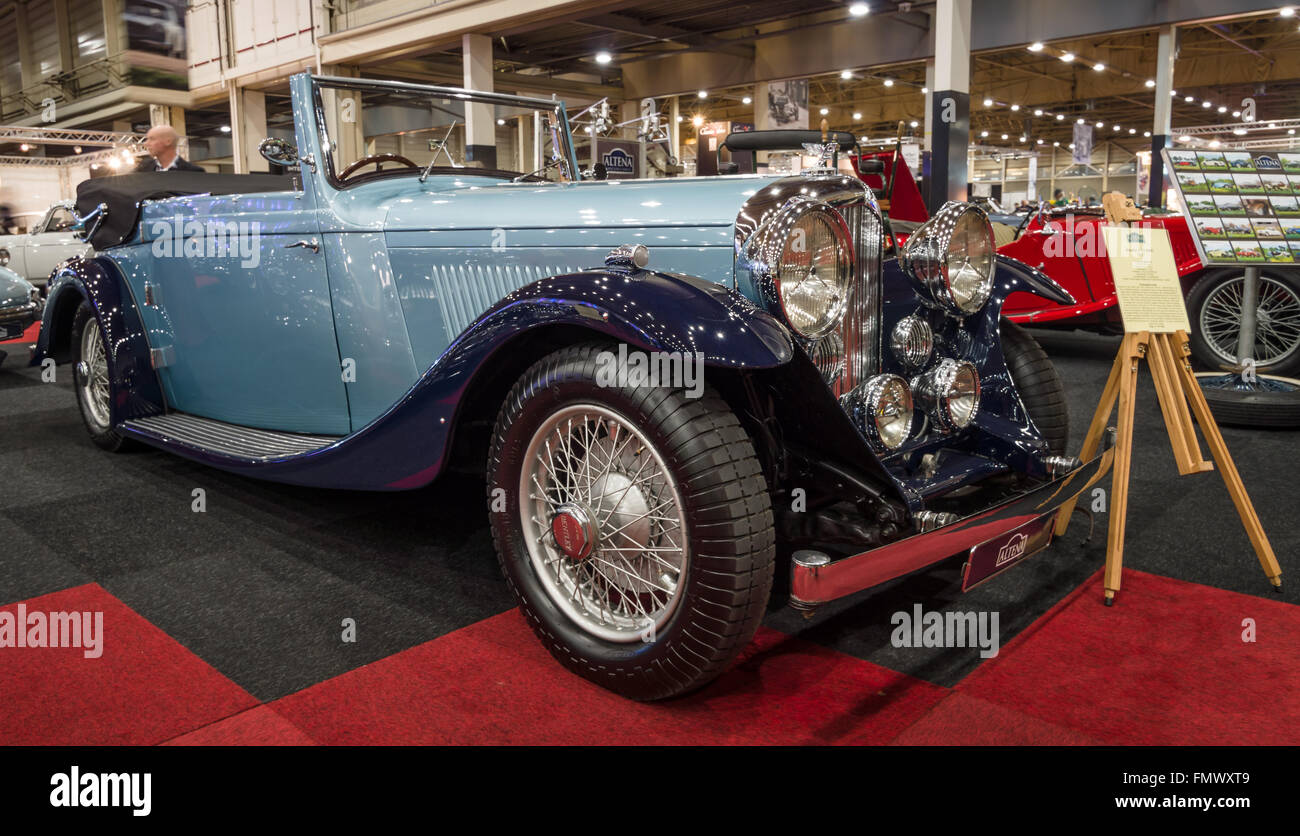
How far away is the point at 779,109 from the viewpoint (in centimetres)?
Answer: 1393

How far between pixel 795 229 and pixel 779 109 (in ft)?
41.9

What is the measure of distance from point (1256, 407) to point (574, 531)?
395 cm

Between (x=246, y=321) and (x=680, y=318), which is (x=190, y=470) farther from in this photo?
(x=680, y=318)

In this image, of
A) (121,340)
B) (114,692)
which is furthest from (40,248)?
(114,692)

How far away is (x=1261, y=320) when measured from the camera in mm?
5621

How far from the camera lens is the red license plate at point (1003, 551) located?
6.17 ft

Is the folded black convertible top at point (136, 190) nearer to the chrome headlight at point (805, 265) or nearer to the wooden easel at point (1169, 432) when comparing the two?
the chrome headlight at point (805, 265)

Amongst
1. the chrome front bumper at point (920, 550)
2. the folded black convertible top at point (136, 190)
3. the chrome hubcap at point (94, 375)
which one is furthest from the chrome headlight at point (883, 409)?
the chrome hubcap at point (94, 375)

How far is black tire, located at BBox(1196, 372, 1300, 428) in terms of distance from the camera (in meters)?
4.32

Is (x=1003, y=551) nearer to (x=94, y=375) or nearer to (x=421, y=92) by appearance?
(x=421, y=92)

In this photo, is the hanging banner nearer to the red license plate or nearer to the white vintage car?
the red license plate
